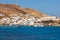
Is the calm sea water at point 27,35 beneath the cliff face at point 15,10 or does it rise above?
beneath

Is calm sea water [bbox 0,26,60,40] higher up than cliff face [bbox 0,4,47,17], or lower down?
lower down

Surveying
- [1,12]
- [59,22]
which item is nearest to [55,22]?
[59,22]

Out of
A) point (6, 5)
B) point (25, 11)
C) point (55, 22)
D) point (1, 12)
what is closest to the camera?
point (55, 22)

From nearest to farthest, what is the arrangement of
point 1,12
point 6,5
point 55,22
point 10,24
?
point 10,24 → point 55,22 → point 1,12 → point 6,5

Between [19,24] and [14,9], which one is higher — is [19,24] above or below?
below

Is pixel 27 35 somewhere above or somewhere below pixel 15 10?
below

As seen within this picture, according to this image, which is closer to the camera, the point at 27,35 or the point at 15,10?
the point at 27,35

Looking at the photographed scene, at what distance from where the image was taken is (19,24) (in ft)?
404

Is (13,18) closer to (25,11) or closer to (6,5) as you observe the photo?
(25,11)

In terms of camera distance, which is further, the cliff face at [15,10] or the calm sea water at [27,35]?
the cliff face at [15,10]

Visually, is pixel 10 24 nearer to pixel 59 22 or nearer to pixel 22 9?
pixel 59 22

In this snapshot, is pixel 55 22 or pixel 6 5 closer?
pixel 55 22

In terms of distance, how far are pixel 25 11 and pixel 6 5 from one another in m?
17.7

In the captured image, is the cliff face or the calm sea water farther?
the cliff face
